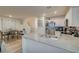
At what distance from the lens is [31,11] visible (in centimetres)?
150

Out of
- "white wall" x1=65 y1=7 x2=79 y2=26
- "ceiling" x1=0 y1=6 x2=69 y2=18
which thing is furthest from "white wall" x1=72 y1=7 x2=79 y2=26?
"ceiling" x1=0 y1=6 x2=69 y2=18

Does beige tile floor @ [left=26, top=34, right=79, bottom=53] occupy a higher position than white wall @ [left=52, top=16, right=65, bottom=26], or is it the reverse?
white wall @ [left=52, top=16, right=65, bottom=26]

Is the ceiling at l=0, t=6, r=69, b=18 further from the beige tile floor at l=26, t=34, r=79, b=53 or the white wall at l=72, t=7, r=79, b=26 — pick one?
the beige tile floor at l=26, t=34, r=79, b=53

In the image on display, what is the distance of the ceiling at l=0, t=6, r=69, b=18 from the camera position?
1.44 meters

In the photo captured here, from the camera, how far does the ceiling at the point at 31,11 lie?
144 cm

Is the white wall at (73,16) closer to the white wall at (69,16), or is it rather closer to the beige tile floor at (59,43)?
the white wall at (69,16)

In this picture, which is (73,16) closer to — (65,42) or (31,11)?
(65,42)

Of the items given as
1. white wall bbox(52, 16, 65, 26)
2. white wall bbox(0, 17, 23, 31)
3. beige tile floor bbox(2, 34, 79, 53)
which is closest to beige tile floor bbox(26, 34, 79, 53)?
beige tile floor bbox(2, 34, 79, 53)

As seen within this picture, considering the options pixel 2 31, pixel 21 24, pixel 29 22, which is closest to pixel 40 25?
pixel 29 22

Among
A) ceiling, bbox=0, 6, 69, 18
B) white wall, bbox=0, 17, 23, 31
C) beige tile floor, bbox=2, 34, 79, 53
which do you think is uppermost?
ceiling, bbox=0, 6, 69, 18

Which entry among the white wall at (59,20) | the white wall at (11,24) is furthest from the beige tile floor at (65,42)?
the white wall at (11,24)

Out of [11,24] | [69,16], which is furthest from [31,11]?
[69,16]
